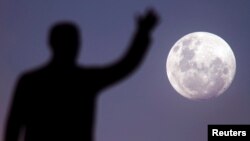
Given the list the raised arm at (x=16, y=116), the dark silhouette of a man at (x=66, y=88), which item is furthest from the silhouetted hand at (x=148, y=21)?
the raised arm at (x=16, y=116)

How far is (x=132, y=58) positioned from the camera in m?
1.79

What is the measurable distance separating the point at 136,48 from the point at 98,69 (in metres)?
0.23

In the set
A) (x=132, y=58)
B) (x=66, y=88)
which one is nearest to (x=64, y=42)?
(x=66, y=88)

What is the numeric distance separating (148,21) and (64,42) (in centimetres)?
45

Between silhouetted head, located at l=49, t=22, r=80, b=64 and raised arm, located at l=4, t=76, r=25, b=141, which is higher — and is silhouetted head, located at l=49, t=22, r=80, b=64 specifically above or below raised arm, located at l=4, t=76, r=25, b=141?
above

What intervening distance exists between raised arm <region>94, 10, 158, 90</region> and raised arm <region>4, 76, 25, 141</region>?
1.35 feet

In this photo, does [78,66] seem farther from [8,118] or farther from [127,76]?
[8,118]

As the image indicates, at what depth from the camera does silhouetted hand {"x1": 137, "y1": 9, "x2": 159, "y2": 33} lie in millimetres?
1721

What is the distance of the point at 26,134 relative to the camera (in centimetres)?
174

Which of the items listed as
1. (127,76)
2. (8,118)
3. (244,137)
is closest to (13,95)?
(8,118)

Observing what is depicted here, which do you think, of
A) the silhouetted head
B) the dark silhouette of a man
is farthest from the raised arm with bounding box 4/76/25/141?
the silhouetted head

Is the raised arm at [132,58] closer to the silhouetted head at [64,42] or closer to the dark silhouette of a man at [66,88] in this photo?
the dark silhouette of a man at [66,88]

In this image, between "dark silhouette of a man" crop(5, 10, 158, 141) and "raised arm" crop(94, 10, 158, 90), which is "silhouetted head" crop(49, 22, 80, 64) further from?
"raised arm" crop(94, 10, 158, 90)

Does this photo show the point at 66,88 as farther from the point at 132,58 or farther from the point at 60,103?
the point at 132,58
